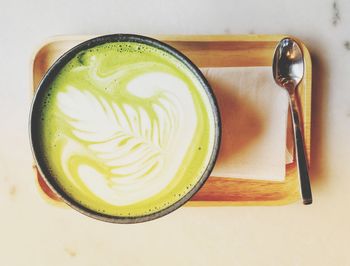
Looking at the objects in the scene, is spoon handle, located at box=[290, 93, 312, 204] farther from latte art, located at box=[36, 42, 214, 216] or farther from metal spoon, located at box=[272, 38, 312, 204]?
latte art, located at box=[36, 42, 214, 216]

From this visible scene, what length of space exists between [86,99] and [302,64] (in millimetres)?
275

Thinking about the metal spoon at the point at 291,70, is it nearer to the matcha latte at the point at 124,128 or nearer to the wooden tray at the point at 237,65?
the wooden tray at the point at 237,65

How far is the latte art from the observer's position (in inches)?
29.4

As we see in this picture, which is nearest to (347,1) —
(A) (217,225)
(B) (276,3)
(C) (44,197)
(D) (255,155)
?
(B) (276,3)

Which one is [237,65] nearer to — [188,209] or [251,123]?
[251,123]

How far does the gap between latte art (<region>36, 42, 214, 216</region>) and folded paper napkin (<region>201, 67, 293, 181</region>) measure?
0.05 m

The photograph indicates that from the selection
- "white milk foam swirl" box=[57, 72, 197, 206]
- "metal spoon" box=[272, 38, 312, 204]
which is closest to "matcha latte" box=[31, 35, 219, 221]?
"white milk foam swirl" box=[57, 72, 197, 206]

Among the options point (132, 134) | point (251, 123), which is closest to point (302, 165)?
point (251, 123)

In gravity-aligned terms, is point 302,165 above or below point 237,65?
below

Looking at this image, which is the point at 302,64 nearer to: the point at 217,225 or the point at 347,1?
the point at 347,1

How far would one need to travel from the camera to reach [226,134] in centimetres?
79

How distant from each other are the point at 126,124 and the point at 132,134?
0.05 ft

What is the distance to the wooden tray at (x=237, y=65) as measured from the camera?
795 millimetres

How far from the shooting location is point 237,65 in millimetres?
803
